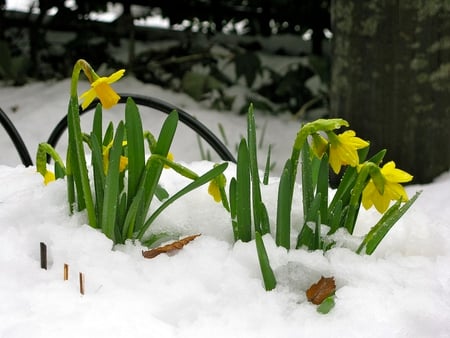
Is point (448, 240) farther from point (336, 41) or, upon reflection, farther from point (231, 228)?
point (336, 41)

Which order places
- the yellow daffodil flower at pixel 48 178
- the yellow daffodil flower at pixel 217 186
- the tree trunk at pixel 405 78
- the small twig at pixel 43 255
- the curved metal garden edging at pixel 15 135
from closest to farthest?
the small twig at pixel 43 255, the yellow daffodil flower at pixel 217 186, the yellow daffodil flower at pixel 48 178, the curved metal garden edging at pixel 15 135, the tree trunk at pixel 405 78

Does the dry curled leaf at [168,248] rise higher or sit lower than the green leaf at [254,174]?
lower

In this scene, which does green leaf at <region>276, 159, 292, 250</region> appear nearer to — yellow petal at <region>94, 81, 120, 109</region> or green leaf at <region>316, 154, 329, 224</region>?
green leaf at <region>316, 154, 329, 224</region>

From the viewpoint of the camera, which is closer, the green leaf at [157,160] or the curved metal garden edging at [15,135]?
the green leaf at [157,160]

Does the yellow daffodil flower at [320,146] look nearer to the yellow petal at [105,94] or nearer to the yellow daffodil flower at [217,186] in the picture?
the yellow daffodil flower at [217,186]

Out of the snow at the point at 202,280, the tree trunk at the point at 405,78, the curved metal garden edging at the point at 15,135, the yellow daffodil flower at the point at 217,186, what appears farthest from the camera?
the tree trunk at the point at 405,78

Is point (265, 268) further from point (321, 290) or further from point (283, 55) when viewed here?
point (283, 55)

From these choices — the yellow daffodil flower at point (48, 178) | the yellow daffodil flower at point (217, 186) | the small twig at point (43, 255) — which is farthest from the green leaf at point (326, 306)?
the yellow daffodil flower at point (48, 178)
